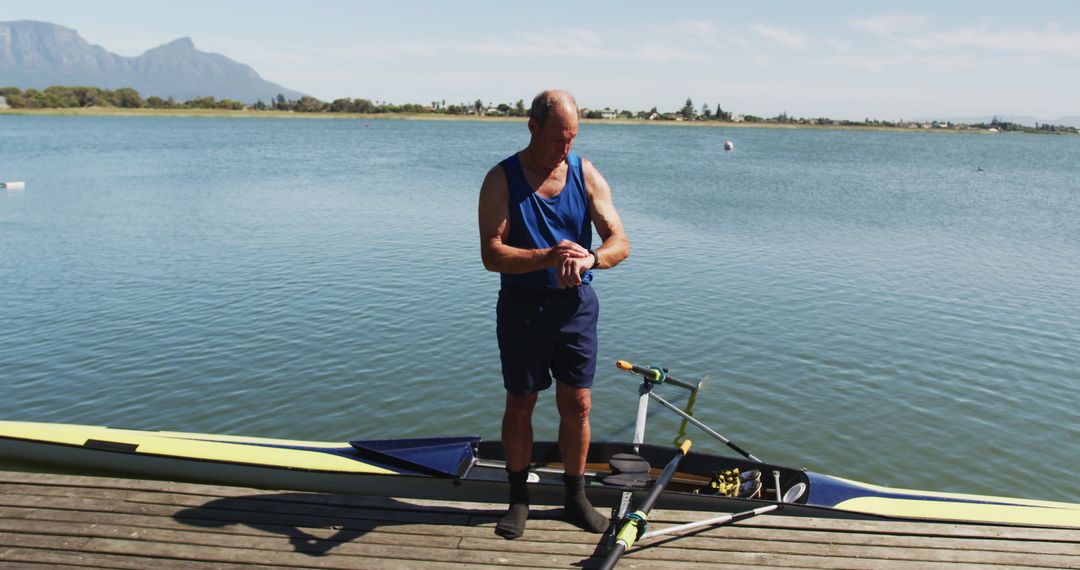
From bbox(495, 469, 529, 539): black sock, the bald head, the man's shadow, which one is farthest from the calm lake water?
the bald head

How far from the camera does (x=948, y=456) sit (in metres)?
8.85

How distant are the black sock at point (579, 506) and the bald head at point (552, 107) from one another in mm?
2273

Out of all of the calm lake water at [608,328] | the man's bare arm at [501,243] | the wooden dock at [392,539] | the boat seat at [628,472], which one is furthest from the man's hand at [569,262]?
the calm lake water at [608,328]

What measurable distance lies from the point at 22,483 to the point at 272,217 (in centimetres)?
2073

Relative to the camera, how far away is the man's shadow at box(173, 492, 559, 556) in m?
4.35

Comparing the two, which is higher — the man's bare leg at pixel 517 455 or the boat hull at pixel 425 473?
the man's bare leg at pixel 517 455

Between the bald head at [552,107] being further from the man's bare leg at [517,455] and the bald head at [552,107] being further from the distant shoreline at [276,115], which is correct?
the distant shoreline at [276,115]

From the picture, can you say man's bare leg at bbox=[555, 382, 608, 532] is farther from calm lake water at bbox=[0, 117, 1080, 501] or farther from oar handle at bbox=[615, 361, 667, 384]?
calm lake water at bbox=[0, 117, 1080, 501]

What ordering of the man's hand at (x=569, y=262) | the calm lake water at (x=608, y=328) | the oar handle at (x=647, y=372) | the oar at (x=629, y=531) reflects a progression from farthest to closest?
1. the calm lake water at (x=608, y=328)
2. the oar handle at (x=647, y=372)
3. the oar at (x=629, y=531)
4. the man's hand at (x=569, y=262)

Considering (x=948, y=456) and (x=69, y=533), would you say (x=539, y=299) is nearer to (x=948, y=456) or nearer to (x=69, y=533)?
(x=69, y=533)

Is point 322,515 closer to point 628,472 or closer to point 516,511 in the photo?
point 516,511

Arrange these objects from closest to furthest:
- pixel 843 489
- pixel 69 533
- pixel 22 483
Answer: pixel 69 533
pixel 22 483
pixel 843 489

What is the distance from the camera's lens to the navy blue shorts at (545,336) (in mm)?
4012

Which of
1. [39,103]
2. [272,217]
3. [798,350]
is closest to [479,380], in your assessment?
[798,350]
